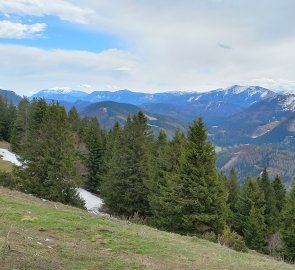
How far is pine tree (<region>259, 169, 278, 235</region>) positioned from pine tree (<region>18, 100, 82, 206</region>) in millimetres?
30449

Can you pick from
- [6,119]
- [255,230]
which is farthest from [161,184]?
[6,119]

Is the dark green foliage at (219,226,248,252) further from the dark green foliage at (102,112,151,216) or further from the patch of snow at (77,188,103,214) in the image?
the patch of snow at (77,188,103,214)

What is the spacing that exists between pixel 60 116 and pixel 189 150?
47.8ft

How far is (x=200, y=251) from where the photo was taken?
17.4 meters

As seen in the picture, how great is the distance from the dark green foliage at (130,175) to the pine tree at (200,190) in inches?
406

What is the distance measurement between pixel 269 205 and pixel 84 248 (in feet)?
166

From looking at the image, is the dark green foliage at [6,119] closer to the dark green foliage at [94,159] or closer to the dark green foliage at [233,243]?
the dark green foliage at [94,159]

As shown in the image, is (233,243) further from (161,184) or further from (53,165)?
(53,165)

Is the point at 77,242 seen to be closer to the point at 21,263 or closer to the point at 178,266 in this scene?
the point at 178,266

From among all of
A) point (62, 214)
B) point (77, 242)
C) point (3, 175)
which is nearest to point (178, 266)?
point (77, 242)

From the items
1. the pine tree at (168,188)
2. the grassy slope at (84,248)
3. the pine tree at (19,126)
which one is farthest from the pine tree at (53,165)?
the pine tree at (19,126)

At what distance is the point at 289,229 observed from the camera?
36.6 meters

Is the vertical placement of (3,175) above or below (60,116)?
below

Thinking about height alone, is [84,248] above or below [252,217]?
above
